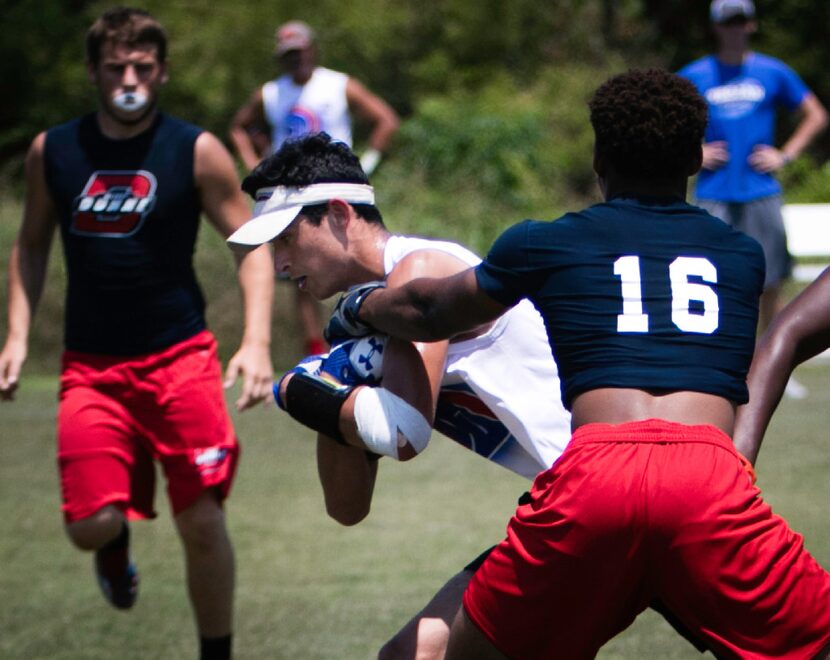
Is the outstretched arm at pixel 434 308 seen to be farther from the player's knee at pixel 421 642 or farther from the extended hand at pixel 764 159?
the extended hand at pixel 764 159

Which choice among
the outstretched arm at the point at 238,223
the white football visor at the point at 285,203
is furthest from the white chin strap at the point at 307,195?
the outstretched arm at the point at 238,223

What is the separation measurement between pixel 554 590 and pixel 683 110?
1011 mm

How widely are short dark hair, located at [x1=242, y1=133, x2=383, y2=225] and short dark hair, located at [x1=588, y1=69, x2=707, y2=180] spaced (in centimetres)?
70

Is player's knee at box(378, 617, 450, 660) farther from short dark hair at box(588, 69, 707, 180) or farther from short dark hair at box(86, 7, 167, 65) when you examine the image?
short dark hair at box(86, 7, 167, 65)

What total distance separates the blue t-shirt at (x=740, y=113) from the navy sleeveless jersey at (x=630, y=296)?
6293 millimetres

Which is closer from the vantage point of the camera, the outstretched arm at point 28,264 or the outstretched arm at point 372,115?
the outstretched arm at point 28,264

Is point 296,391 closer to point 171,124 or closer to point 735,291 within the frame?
point 735,291

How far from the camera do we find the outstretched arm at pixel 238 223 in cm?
499

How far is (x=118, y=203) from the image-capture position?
197 inches

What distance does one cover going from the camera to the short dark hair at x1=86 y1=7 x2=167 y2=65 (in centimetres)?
511

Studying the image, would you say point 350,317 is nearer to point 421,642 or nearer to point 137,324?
point 421,642

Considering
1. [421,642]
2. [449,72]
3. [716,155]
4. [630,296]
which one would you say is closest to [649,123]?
[630,296]

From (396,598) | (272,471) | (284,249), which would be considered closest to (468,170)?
(272,471)

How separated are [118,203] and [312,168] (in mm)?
1752
